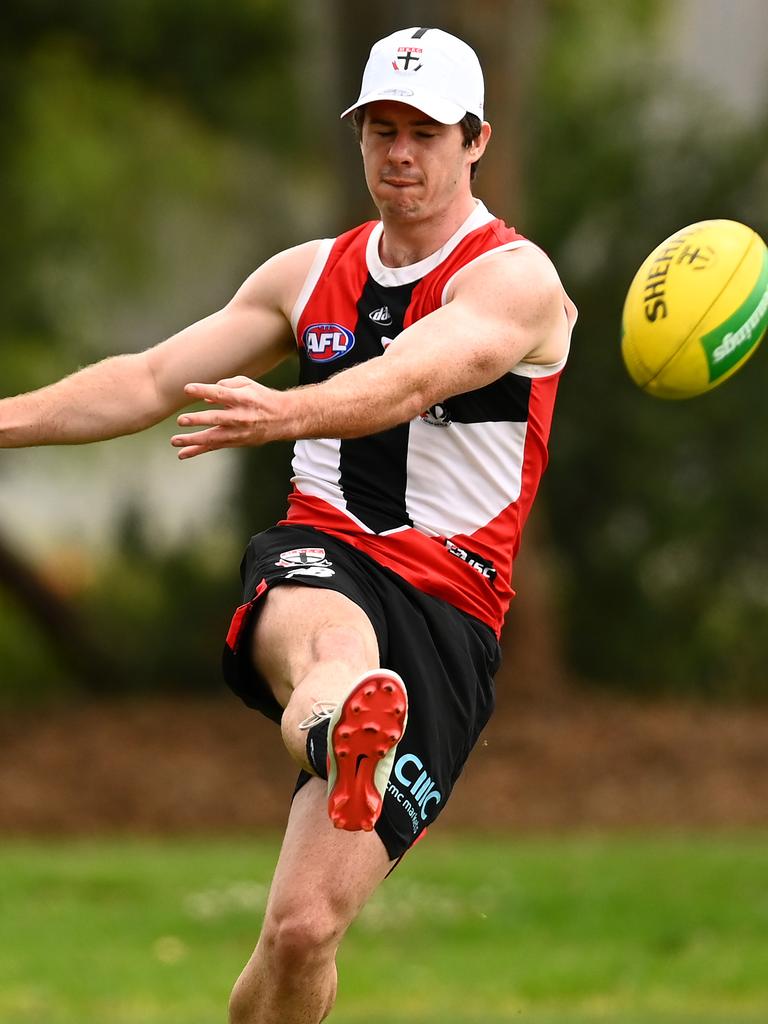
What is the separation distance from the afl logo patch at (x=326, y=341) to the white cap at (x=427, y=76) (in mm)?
696

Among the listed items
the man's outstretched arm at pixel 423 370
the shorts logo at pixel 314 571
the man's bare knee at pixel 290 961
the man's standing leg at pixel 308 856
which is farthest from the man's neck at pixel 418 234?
the man's bare knee at pixel 290 961

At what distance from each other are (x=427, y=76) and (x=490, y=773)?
31.4 ft

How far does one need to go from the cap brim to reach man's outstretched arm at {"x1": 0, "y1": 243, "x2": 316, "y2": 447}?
0.63 m

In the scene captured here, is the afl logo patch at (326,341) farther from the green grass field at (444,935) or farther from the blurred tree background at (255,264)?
the blurred tree background at (255,264)

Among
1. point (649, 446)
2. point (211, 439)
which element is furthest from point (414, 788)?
point (649, 446)

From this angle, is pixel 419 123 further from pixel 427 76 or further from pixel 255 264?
pixel 255 264

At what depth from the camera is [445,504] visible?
5.68 m

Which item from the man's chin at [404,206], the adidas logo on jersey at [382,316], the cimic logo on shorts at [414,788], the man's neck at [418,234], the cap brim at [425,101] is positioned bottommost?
the cimic logo on shorts at [414,788]

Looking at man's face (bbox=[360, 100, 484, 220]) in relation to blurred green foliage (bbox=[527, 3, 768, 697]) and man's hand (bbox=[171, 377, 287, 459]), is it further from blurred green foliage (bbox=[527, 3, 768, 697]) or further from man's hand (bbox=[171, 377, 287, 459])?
blurred green foliage (bbox=[527, 3, 768, 697])

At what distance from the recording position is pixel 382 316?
18.6ft

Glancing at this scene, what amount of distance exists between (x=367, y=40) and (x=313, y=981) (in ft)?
34.9

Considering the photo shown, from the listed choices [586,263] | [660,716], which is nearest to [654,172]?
[586,263]

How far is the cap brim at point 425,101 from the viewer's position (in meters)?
5.53

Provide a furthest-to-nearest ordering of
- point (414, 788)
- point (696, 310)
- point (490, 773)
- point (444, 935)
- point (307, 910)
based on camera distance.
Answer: point (490, 773)
point (444, 935)
point (696, 310)
point (414, 788)
point (307, 910)
